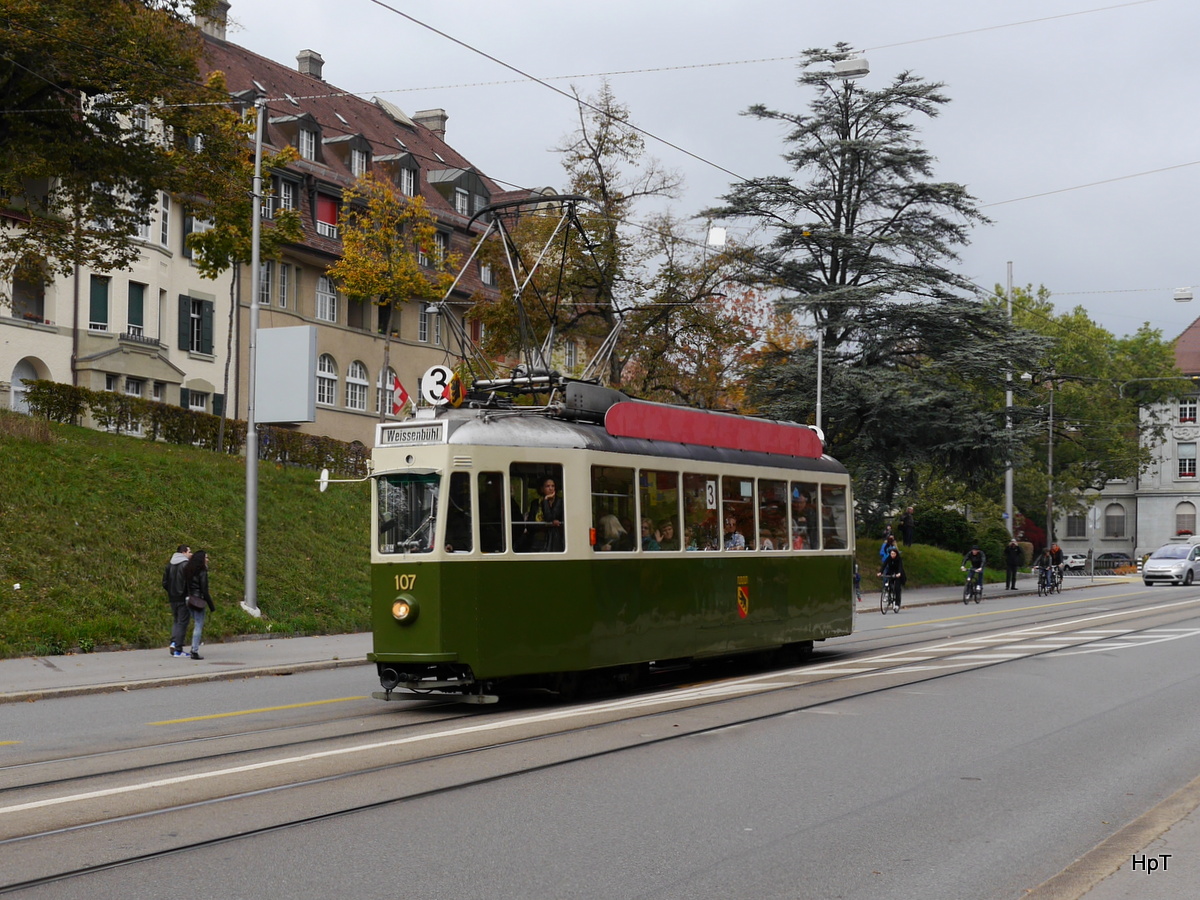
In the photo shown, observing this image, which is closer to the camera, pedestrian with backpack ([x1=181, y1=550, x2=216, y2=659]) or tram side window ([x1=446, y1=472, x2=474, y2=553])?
tram side window ([x1=446, y1=472, x2=474, y2=553])

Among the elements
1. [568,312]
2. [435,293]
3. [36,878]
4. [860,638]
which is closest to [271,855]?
[36,878]

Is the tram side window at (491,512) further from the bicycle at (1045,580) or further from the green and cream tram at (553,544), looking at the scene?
the bicycle at (1045,580)

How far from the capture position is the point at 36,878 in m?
6.58

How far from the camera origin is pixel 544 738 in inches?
442

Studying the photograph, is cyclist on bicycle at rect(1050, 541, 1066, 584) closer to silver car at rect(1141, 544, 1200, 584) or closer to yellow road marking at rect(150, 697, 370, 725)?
silver car at rect(1141, 544, 1200, 584)

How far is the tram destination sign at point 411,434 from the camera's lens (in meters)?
13.0

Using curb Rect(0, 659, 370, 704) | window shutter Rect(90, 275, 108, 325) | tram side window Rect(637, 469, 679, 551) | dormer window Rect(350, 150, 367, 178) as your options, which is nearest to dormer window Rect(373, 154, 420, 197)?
dormer window Rect(350, 150, 367, 178)

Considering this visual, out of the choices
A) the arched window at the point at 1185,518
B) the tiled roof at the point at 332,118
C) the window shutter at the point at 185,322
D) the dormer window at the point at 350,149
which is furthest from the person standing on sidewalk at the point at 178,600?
the arched window at the point at 1185,518

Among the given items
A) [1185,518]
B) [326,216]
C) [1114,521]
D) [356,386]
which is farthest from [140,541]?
[1114,521]

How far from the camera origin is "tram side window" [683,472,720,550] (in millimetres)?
15203

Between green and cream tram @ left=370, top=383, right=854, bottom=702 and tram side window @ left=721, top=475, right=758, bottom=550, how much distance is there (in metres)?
0.02

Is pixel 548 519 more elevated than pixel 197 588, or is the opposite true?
pixel 548 519

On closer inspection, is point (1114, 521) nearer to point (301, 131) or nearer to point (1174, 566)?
point (1174, 566)

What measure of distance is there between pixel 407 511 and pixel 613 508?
85.8 inches
